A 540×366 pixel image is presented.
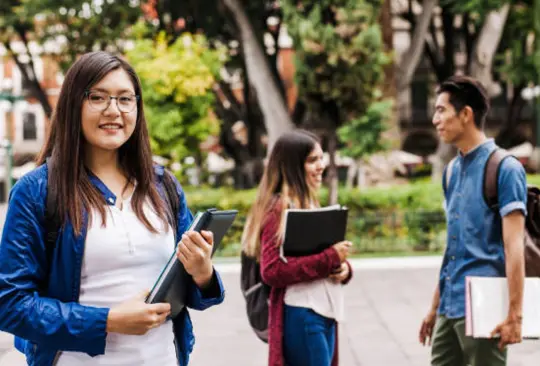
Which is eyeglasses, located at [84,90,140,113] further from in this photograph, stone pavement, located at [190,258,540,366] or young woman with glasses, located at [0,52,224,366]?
stone pavement, located at [190,258,540,366]

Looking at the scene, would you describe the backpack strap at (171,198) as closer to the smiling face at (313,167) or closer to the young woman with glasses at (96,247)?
the young woman with glasses at (96,247)

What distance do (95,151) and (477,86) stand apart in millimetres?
1960

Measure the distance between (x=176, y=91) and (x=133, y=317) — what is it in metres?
15.3

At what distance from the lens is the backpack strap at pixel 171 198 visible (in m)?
2.19

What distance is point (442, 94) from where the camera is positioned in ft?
11.2

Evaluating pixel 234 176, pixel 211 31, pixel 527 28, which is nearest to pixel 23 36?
pixel 211 31

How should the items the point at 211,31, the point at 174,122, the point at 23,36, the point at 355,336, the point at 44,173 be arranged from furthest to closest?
the point at 23,36 < the point at 211,31 < the point at 174,122 < the point at 355,336 < the point at 44,173

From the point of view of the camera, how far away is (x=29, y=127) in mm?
45562

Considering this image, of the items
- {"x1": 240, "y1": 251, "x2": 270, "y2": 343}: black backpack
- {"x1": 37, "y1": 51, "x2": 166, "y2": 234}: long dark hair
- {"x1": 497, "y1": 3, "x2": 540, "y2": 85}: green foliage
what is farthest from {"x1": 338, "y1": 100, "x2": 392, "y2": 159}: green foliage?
{"x1": 37, "y1": 51, "x2": 166, "y2": 234}: long dark hair

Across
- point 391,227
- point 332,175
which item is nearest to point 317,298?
point 391,227

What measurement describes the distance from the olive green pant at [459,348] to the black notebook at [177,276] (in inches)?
63.4

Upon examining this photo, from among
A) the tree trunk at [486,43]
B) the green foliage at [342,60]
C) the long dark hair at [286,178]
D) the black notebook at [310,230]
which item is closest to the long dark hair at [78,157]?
the black notebook at [310,230]

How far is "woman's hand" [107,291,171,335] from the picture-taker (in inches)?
75.2

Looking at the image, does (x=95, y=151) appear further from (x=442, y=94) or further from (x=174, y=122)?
(x=174, y=122)
